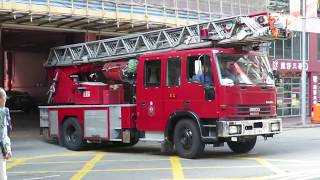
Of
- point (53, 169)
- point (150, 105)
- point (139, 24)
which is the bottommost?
point (53, 169)

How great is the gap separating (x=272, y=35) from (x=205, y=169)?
367 centimetres

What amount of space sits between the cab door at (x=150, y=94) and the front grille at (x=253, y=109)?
206cm

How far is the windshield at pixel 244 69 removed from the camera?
45.0 feet

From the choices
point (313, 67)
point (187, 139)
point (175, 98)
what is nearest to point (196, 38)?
point (175, 98)

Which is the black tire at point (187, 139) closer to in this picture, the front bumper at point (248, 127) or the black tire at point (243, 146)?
the front bumper at point (248, 127)

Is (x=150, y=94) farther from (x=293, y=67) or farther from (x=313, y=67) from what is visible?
(x=313, y=67)

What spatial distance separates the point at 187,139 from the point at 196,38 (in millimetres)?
2598

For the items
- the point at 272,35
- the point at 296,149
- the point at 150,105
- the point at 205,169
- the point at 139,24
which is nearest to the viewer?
the point at 205,169

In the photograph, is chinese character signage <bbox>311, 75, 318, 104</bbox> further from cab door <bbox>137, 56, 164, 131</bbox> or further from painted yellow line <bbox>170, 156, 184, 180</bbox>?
painted yellow line <bbox>170, 156, 184, 180</bbox>

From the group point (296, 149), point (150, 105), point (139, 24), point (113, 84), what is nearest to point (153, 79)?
point (150, 105)

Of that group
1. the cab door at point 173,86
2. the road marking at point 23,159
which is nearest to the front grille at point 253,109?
the cab door at point 173,86

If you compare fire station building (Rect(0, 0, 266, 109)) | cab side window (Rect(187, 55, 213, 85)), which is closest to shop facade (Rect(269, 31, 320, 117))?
fire station building (Rect(0, 0, 266, 109))

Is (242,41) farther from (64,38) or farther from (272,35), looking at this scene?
(64,38)

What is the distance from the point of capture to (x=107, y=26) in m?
23.5
